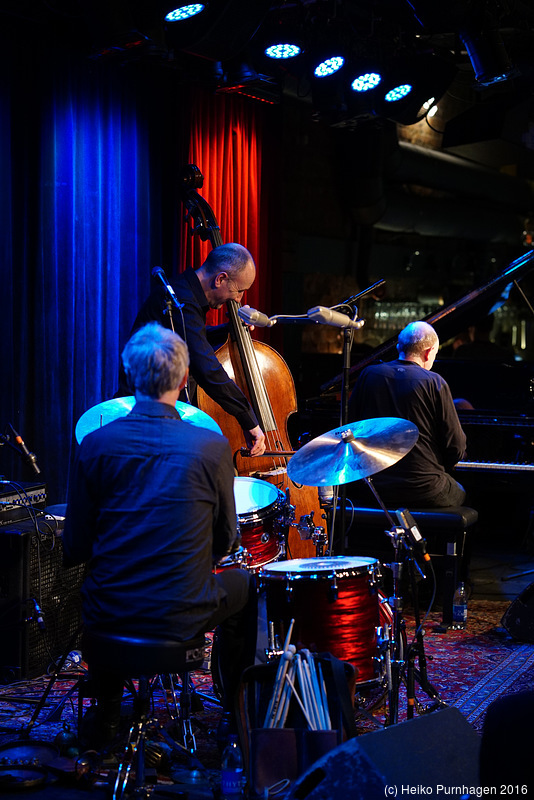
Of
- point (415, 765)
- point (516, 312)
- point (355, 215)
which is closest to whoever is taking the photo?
point (415, 765)

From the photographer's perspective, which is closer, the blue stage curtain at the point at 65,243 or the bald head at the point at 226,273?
the bald head at the point at 226,273

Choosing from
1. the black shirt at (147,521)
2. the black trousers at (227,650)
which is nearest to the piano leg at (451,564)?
the black trousers at (227,650)

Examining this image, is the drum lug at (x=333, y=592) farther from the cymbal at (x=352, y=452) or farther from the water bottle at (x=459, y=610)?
the water bottle at (x=459, y=610)

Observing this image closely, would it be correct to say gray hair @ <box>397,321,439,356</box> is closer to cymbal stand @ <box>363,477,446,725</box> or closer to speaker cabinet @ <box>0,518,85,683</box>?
cymbal stand @ <box>363,477,446,725</box>

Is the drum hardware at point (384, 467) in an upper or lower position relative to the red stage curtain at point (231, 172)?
lower

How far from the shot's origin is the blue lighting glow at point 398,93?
6535 mm

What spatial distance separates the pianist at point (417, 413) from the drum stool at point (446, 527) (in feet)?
0.35

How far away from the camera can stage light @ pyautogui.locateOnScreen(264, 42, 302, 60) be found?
230 inches

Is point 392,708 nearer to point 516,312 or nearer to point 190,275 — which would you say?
point 190,275

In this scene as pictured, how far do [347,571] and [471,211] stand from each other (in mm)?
7985

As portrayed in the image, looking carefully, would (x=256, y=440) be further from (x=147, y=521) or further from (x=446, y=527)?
(x=147, y=521)

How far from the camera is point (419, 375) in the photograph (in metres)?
4.79

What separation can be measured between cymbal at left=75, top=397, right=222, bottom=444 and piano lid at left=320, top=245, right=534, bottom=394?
108 inches

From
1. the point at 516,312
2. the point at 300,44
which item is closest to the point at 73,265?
the point at 300,44
